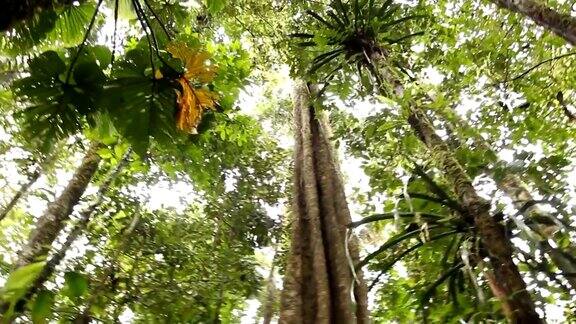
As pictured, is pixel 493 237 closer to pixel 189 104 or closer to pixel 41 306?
pixel 189 104

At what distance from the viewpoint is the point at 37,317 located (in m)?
0.83

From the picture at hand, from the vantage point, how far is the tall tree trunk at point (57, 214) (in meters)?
3.26

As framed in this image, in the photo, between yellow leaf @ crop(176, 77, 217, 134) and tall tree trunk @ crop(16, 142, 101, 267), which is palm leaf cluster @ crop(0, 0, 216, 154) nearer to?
yellow leaf @ crop(176, 77, 217, 134)

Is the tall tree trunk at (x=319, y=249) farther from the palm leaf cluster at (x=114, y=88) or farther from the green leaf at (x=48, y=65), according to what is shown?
the green leaf at (x=48, y=65)

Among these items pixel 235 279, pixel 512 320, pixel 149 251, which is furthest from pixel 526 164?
pixel 149 251

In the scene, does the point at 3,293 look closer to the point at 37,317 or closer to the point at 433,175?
the point at 37,317

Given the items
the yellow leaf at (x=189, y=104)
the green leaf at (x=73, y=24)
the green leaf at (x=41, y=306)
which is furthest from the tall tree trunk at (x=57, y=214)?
the green leaf at (x=41, y=306)

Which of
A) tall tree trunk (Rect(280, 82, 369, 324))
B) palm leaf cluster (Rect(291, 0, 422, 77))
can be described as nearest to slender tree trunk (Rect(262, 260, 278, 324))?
tall tree trunk (Rect(280, 82, 369, 324))

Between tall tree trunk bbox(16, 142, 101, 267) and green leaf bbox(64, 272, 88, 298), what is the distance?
8.21 feet

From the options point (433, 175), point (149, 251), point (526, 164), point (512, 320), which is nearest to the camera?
point (512, 320)

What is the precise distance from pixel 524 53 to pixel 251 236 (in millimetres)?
2838

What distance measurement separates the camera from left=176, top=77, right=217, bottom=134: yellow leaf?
1.72 metres

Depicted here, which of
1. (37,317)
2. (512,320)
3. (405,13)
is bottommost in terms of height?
(37,317)

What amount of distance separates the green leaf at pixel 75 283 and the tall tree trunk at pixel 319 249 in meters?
1.05
